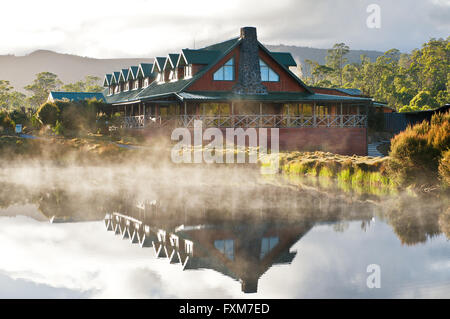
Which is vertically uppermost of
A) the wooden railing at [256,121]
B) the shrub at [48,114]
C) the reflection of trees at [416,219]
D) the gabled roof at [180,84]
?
the gabled roof at [180,84]

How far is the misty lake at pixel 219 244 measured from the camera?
796 cm

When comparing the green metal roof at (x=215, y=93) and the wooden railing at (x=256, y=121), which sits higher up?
the green metal roof at (x=215, y=93)

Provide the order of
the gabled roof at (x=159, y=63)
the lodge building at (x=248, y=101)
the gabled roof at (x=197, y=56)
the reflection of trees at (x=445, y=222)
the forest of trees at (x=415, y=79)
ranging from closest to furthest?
the reflection of trees at (x=445, y=222) → the lodge building at (x=248, y=101) → the gabled roof at (x=197, y=56) → the gabled roof at (x=159, y=63) → the forest of trees at (x=415, y=79)

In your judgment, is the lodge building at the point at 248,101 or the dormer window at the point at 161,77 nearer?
the lodge building at the point at 248,101

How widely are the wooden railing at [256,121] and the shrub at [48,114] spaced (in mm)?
5987

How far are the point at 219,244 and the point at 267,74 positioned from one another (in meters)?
30.8

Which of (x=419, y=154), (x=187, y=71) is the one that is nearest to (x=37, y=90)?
(x=187, y=71)

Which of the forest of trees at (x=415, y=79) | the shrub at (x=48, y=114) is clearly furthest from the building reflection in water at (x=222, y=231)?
the forest of trees at (x=415, y=79)

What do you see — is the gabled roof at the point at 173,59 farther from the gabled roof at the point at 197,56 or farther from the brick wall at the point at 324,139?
the brick wall at the point at 324,139

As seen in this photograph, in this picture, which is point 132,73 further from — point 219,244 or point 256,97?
point 219,244

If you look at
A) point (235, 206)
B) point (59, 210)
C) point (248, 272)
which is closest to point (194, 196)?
point (235, 206)

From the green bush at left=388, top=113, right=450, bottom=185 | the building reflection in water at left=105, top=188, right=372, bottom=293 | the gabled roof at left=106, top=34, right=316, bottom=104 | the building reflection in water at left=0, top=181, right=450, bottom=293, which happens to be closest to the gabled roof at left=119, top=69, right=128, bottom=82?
the gabled roof at left=106, top=34, right=316, bottom=104

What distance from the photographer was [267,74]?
131 feet
